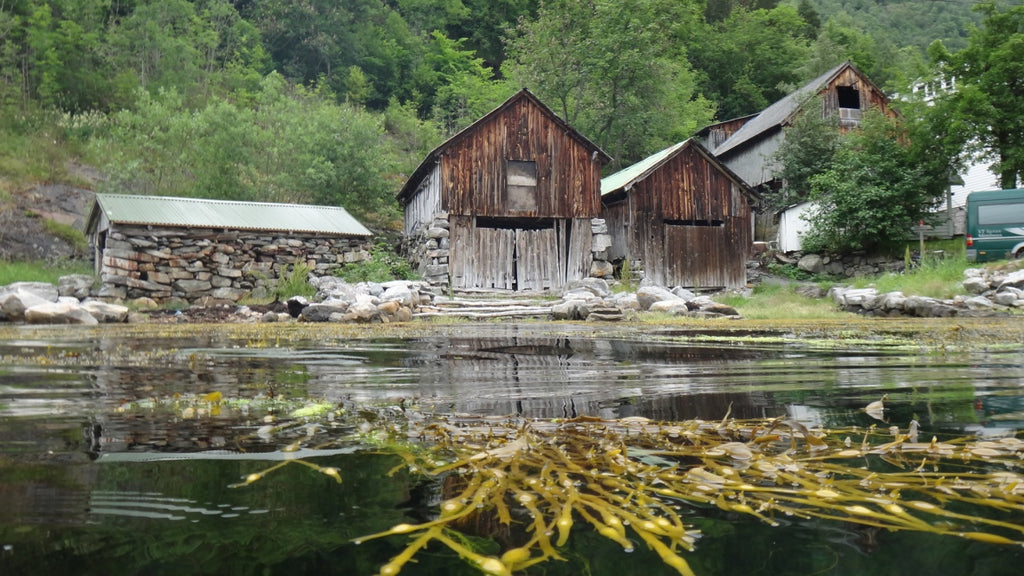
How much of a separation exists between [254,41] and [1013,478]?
2247 inches

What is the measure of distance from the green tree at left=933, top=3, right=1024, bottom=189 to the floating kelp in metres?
26.7

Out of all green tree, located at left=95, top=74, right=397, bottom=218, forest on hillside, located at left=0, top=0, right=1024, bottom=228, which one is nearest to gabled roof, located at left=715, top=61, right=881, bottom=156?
forest on hillside, located at left=0, top=0, right=1024, bottom=228

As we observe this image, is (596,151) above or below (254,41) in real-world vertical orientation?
below

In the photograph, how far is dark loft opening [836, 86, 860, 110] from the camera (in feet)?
109

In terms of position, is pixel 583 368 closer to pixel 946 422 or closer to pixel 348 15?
pixel 946 422

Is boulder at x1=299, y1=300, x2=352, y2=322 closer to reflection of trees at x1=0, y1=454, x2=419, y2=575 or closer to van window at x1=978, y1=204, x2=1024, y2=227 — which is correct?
reflection of trees at x1=0, y1=454, x2=419, y2=575

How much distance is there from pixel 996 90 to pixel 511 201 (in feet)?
59.0

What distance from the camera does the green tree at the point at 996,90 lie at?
76.8 ft

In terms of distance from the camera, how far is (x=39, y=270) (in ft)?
73.5

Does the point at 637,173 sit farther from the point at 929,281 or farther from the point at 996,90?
the point at 996,90

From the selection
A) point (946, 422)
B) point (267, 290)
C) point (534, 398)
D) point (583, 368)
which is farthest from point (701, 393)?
point (267, 290)

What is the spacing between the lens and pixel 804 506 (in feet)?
5.07

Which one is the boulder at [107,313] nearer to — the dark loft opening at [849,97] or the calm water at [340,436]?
the calm water at [340,436]

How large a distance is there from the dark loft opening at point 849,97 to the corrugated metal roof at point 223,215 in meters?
25.3
